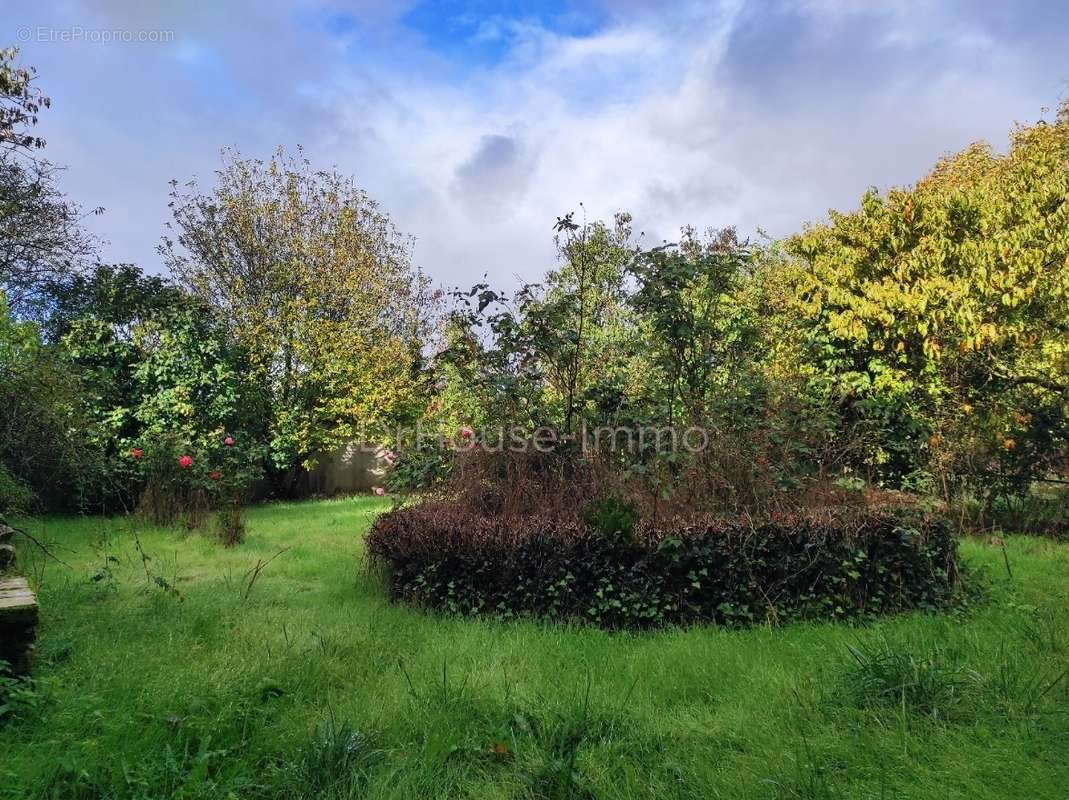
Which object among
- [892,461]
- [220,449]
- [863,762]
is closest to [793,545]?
[863,762]

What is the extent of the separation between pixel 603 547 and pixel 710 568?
28.3 inches

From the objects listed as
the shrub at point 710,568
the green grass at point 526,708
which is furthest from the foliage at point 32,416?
the shrub at point 710,568

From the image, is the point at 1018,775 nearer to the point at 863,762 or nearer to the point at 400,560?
the point at 863,762

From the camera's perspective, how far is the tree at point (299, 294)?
13.5 m

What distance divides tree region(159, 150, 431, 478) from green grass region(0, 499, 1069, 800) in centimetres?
940

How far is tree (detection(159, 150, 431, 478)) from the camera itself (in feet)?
44.4

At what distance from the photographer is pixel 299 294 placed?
14141mm

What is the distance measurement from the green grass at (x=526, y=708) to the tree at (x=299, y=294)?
9.40 meters

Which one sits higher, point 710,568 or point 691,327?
point 691,327

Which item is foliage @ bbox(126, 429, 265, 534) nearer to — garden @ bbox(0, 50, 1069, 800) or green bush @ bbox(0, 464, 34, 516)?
garden @ bbox(0, 50, 1069, 800)

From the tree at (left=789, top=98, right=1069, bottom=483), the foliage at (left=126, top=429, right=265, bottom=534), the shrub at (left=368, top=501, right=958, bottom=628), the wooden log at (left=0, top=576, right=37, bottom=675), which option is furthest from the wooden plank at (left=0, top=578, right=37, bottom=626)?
the tree at (left=789, top=98, right=1069, bottom=483)

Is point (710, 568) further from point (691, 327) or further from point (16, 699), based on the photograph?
point (16, 699)

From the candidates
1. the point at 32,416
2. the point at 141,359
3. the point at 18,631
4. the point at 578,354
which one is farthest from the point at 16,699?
the point at 141,359

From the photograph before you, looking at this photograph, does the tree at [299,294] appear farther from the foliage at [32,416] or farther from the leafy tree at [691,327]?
the leafy tree at [691,327]
